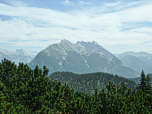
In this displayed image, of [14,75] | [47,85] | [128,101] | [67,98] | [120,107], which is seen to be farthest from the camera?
A: [14,75]

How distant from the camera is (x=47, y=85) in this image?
36.9 meters

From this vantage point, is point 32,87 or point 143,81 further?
point 143,81

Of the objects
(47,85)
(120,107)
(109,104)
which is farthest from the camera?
(47,85)

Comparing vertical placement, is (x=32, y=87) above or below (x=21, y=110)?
above

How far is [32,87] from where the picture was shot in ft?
111

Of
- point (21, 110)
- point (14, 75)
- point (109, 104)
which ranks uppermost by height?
point (14, 75)

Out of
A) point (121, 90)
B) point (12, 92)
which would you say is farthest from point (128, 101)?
point (12, 92)

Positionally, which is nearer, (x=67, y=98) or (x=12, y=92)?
(x=67, y=98)

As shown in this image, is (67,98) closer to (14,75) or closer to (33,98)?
(33,98)

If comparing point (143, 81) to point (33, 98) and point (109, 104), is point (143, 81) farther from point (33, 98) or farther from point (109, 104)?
point (33, 98)

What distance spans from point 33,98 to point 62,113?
1057 cm

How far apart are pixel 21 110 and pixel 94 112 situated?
1357 cm

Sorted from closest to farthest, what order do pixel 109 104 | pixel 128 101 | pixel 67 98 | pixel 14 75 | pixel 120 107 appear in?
pixel 120 107
pixel 109 104
pixel 128 101
pixel 67 98
pixel 14 75

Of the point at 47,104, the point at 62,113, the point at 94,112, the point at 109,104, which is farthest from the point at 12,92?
the point at 109,104
